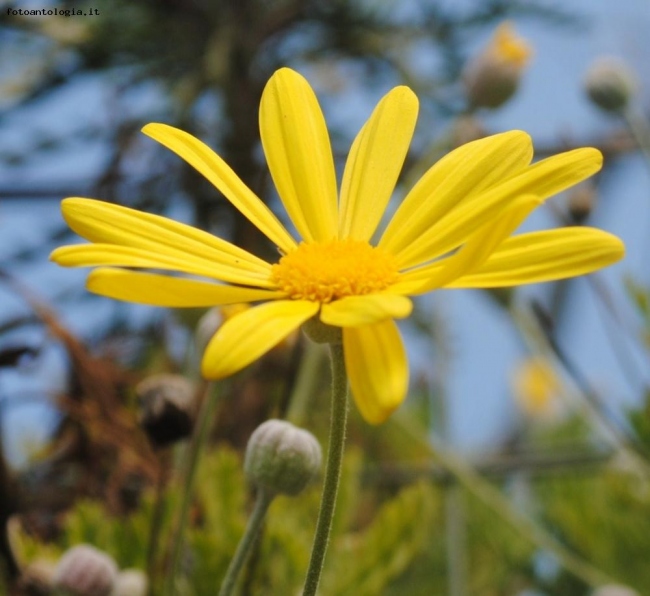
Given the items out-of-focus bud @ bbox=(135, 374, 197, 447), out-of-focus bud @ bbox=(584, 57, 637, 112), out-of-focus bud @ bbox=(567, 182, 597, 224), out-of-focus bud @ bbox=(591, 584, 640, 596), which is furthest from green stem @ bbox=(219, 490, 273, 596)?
out-of-focus bud @ bbox=(584, 57, 637, 112)

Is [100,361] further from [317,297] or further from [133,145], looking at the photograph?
[317,297]

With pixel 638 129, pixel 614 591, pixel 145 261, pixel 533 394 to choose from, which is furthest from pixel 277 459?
pixel 533 394

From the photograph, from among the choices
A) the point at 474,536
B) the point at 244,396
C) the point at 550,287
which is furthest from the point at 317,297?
the point at 550,287

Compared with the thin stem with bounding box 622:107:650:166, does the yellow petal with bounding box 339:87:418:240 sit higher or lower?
lower

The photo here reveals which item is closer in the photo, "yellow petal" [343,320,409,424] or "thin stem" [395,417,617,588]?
"yellow petal" [343,320,409,424]

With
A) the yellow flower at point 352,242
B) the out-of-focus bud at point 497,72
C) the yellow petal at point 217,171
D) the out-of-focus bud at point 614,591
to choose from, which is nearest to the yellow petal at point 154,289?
the yellow flower at point 352,242

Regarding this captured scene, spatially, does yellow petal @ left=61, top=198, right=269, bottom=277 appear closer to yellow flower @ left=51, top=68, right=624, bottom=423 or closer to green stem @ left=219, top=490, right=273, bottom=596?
yellow flower @ left=51, top=68, right=624, bottom=423

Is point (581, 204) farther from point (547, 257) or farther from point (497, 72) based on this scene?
point (547, 257)
